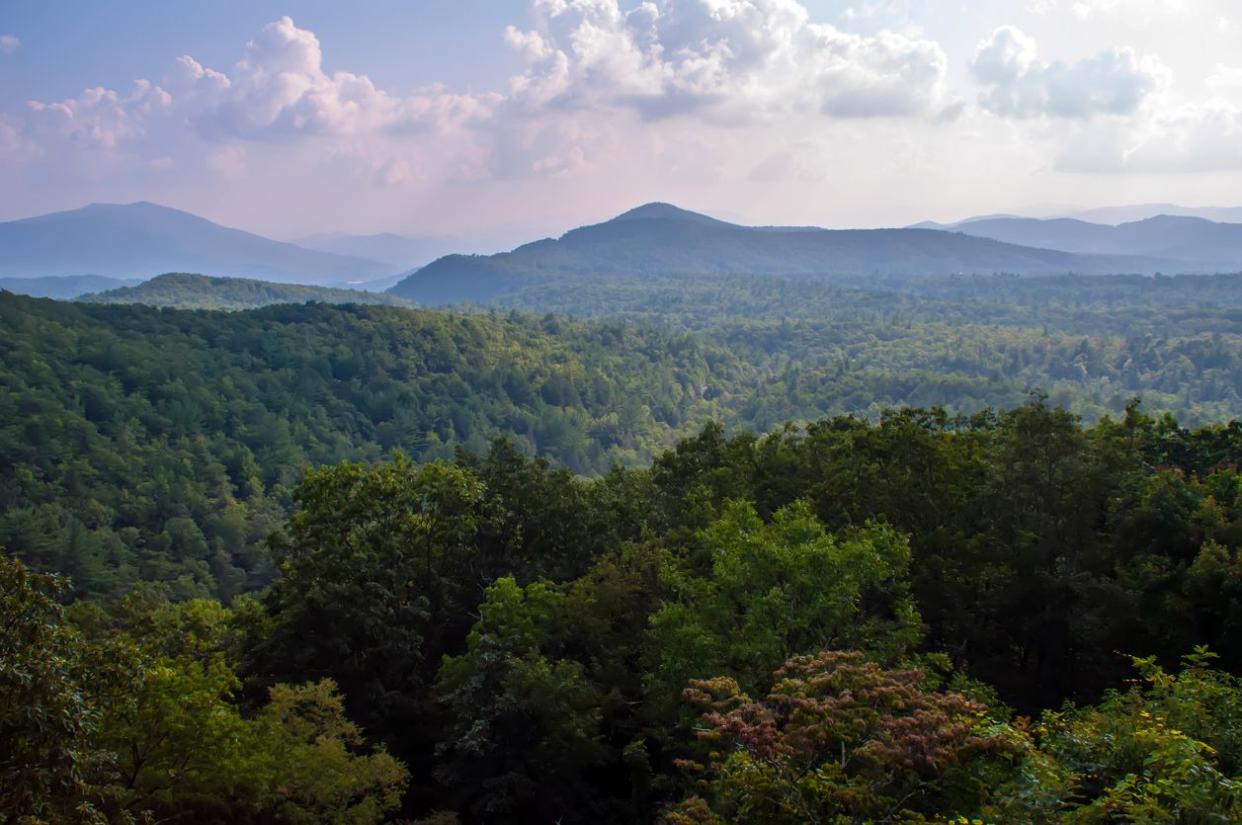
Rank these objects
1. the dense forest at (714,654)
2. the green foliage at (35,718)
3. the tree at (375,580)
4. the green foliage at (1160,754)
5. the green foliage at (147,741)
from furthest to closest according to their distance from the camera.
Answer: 1. the tree at (375,580)
2. the dense forest at (714,654)
3. the green foliage at (147,741)
4. the green foliage at (35,718)
5. the green foliage at (1160,754)

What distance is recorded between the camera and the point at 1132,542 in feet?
74.6

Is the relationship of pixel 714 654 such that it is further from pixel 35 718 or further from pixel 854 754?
pixel 35 718

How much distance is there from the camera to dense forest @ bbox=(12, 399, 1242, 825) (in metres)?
11.0

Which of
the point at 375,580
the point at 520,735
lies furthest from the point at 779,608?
the point at 375,580

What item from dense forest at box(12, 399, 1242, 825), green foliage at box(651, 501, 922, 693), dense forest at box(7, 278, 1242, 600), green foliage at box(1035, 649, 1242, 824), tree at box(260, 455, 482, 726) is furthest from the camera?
dense forest at box(7, 278, 1242, 600)

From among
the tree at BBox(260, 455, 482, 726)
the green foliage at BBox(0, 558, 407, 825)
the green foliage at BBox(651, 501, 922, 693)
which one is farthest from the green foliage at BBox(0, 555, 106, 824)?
Result: the tree at BBox(260, 455, 482, 726)

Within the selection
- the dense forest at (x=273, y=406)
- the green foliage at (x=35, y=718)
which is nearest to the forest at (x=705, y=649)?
the green foliage at (x=35, y=718)

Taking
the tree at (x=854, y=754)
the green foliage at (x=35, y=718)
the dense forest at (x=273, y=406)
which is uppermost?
the green foliage at (x=35, y=718)

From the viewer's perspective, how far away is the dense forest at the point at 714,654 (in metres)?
11.0

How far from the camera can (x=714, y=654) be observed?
61.3 ft

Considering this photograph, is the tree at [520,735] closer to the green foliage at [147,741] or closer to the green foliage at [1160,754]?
the green foliage at [147,741]

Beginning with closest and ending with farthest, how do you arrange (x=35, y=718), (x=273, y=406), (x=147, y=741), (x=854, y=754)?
(x=35, y=718) < (x=854, y=754) < (x=147, y=741) < (x=273, y=406)

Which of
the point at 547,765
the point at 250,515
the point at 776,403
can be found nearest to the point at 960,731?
the point at 547,765

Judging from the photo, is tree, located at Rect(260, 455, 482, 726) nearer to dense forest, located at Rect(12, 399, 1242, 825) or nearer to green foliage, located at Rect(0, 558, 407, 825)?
dense forest, located at Rect(12, 399, 1242, 825)
